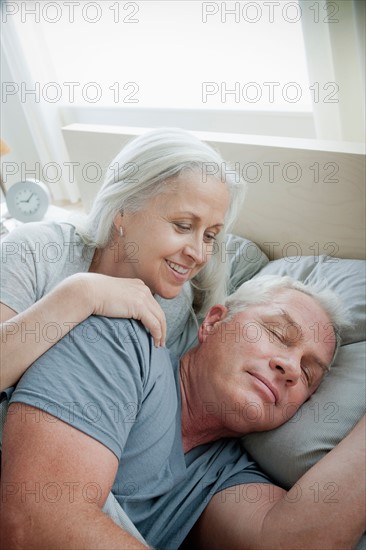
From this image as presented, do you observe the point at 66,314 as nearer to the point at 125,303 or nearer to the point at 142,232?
the point at 125,303

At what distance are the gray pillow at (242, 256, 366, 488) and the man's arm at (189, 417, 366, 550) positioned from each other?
0.07m

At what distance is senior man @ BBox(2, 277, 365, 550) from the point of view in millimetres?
700

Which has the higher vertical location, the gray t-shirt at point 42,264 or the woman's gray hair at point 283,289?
the gray t-shirt at point 42,264

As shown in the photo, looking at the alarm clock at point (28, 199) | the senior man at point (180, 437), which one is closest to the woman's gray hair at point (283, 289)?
the senior man at point (180, 437)

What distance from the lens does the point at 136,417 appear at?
2.92 feet

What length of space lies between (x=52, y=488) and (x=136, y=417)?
23cm

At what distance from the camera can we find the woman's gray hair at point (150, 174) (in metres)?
1.17

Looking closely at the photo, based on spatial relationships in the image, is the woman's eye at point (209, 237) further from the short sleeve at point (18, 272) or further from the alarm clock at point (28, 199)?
the alarm clock at point (28, 199)

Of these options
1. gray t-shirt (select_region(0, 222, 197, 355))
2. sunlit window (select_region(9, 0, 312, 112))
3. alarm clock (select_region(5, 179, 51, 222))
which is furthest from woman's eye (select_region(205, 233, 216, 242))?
alarm clock (select_region(5, 179, 51, 222))

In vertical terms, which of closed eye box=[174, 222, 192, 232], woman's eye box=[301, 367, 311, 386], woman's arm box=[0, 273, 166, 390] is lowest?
woman's eye box=[301, 367, 311, 386]

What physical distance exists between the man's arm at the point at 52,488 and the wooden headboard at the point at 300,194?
39.5 inches

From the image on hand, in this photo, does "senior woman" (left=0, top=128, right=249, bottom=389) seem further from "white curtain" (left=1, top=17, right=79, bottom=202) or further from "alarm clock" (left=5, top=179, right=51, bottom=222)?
"white curtain" (left=1, top=17, right=79, bottom=202)

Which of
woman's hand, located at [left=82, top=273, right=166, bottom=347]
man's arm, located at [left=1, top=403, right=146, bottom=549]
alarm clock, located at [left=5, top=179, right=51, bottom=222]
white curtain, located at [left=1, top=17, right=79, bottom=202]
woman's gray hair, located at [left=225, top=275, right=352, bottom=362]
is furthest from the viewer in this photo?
white curtain, located at [left=1, top=17, right=79, bottom=202]

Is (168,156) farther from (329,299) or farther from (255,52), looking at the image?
(255,52)
